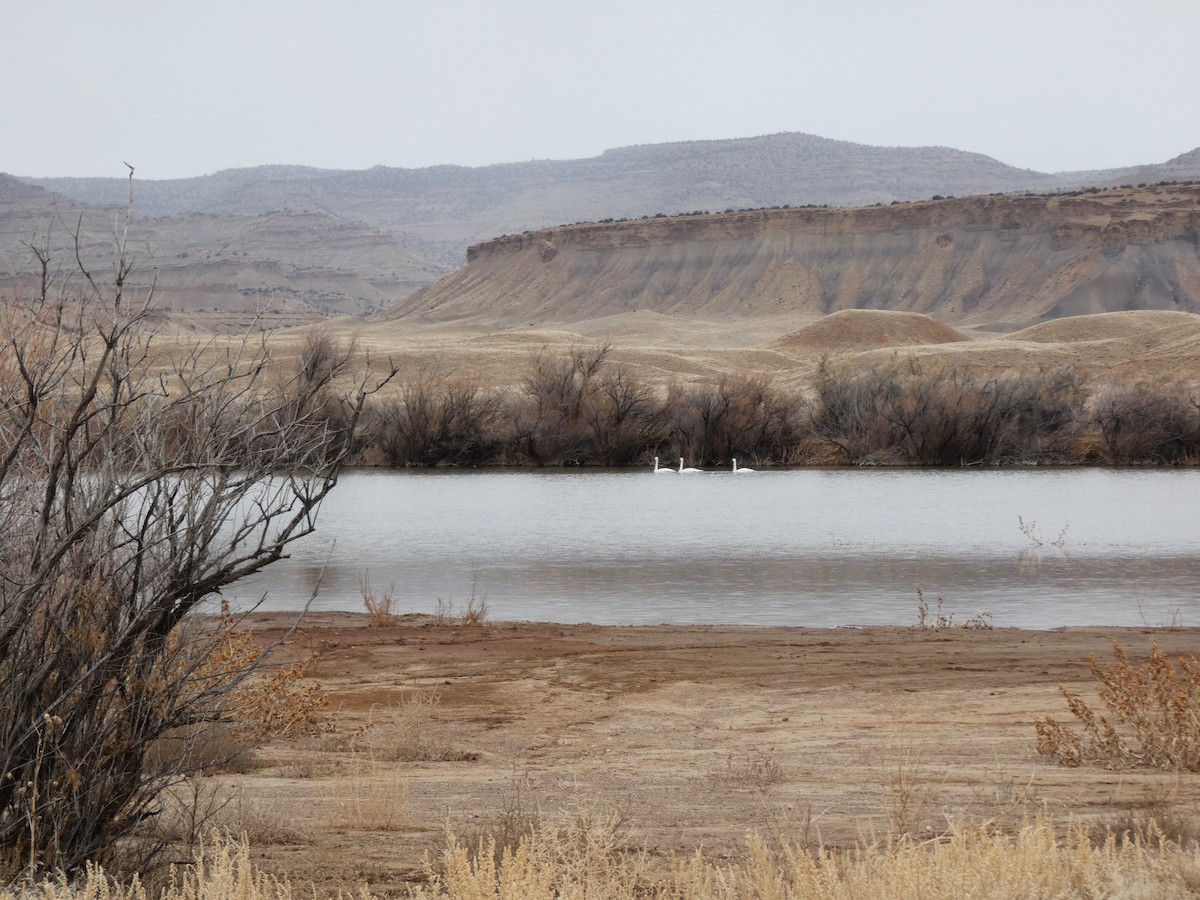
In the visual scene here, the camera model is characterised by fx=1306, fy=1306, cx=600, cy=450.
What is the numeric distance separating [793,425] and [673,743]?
122 ft

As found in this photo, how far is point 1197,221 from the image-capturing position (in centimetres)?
11212

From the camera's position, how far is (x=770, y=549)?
25000 mm

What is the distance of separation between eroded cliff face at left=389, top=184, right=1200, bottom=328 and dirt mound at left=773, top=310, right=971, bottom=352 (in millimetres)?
24510

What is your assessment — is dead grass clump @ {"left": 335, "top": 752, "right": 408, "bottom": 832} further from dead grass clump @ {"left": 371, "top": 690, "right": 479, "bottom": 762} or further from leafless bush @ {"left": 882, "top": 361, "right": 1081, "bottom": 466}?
leafless bush @ {"left": 882, "top": 361, "right": 1081, "bottom": 466}

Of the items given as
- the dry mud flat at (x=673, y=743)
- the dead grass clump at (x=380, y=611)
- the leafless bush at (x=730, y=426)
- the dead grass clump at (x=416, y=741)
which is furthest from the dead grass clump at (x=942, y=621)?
the leafless bush at (x=730, y=426)


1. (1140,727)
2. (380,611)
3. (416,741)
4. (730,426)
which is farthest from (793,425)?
(1140,727)

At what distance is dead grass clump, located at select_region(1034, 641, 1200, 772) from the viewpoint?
28.3ft

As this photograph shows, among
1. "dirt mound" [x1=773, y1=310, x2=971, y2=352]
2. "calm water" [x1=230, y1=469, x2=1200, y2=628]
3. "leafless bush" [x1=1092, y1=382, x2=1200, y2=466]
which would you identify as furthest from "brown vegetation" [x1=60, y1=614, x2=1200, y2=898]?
"dirt mound" [x1=773, y1=310, x2=971, y2=352]

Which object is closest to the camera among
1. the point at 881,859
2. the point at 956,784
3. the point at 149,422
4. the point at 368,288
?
the point at 881,859

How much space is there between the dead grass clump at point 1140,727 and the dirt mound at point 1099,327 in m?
68.7

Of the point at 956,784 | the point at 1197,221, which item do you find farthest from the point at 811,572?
the point at 1197,221

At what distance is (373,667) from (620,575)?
9.01 meters

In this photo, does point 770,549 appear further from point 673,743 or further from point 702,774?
point 702,774

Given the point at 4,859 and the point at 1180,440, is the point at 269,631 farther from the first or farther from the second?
the point at 1180,440
